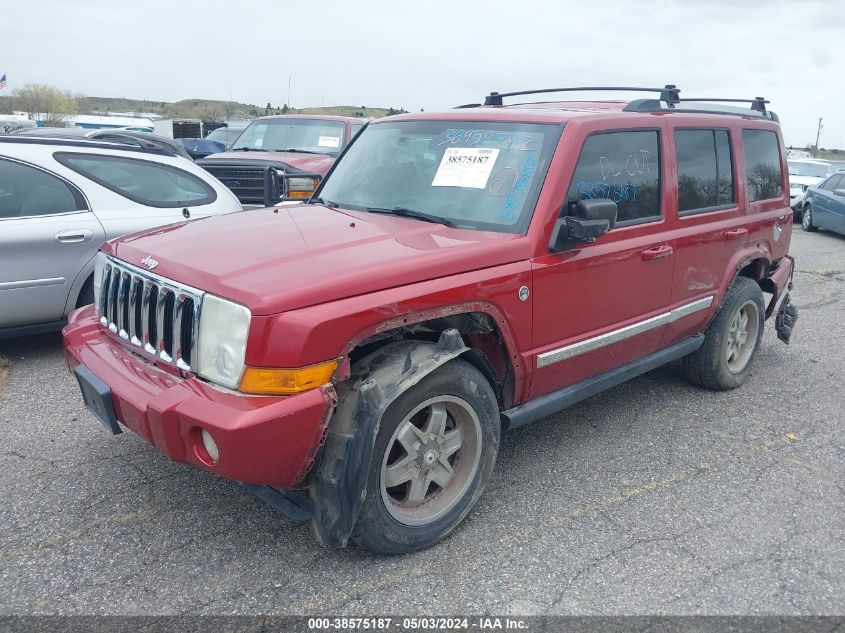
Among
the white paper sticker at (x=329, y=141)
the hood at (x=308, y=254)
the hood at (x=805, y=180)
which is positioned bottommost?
the hood at (x=308, y=254)

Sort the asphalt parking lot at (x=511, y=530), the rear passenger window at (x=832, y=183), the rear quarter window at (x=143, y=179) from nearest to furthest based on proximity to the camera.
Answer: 1. the asphalt parking lot at (x=511, y=530)
2. the rear quarter window at (x=143, y=179)
3. the rear passenger window at (x=832, y=183)

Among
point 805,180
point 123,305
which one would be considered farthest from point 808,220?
point 123,305

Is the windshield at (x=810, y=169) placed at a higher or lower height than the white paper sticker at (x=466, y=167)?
higher

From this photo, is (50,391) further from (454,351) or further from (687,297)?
(687,297)

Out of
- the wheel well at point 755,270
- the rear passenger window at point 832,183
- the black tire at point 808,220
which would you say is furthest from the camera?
the black tire at point 808,220

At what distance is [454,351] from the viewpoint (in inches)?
117

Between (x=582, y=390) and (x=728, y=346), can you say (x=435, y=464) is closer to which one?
(x=582, y=390)

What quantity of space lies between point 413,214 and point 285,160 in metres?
5.89

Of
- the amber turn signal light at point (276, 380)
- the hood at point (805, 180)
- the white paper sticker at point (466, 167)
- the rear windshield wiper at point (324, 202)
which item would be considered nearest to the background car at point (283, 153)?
the rear windshield wiper at point (324, 202)

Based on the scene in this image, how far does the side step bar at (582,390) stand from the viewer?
Answer: 347 centimetres

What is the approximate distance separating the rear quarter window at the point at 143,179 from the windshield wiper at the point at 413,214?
2625mm

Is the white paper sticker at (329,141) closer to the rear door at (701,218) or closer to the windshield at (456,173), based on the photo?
the windshield at (456,173)

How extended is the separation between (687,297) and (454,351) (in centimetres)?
202

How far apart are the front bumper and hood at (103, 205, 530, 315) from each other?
35 centimetres
